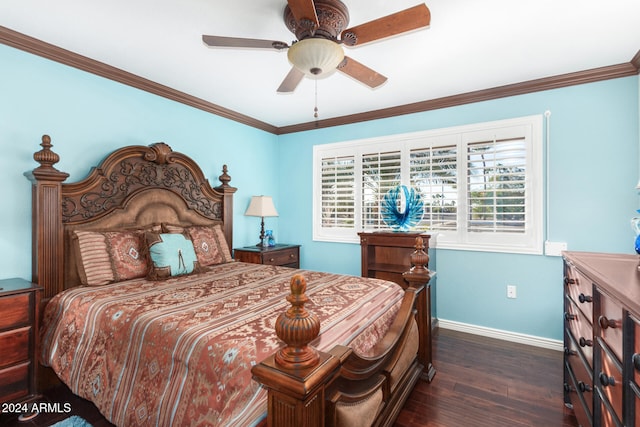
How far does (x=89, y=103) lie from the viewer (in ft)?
8.59

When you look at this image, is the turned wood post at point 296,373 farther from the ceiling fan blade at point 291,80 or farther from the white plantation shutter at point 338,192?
the white plantation shutter at point 338,192

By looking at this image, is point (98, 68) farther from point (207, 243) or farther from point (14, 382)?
point (14, 382)

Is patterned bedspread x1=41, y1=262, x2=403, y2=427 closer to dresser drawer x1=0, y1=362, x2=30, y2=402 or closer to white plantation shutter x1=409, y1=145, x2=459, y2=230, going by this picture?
dresser drawer x1=0, y1=362, x2=30, y2=402

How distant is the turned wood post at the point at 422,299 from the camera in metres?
2.17

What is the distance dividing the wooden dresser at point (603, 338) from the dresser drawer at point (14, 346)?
3051mm

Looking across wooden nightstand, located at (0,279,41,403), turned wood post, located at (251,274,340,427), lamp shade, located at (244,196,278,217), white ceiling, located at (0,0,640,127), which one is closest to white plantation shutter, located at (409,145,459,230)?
white ceiling, located at (0,0,640,127)

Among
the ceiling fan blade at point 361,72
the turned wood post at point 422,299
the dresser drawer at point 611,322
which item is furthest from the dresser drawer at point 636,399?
the ceiling fan blade at point 361,72

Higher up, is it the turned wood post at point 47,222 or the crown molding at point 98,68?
the crown molding at point 98,68

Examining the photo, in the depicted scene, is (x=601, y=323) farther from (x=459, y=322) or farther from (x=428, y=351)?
(x=459, y=322)

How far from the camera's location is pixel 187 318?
1.54 meters

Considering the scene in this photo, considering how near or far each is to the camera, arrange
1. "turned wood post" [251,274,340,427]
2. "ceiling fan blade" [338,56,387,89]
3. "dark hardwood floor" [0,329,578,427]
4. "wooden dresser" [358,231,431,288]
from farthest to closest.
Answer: "wooden dresser" [358,231,431,288] → "ceiling fan blade" [338,56,387,89] → "dark hardwood floor" [0,329,578,427] → "turned wood post" [251,274,340,427]

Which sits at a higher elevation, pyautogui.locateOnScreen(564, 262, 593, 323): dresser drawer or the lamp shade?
the lamp shade

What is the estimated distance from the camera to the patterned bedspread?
1.19m

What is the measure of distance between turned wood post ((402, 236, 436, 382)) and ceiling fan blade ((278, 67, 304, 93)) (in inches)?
57.7
